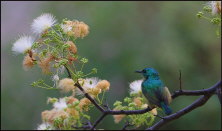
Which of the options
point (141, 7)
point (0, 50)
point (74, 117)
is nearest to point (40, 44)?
point (74, 117)

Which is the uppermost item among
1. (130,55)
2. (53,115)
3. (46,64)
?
(46,64)

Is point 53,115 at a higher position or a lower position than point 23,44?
lower

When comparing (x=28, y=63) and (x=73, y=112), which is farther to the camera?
(x=73, y=112)

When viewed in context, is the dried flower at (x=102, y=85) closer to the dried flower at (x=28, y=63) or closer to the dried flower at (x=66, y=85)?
the dried flower at (x=66, y=85)

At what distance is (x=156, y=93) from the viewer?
0.94 metres

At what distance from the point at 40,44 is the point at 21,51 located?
0.18 feet

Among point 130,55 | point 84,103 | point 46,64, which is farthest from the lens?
point 130,55

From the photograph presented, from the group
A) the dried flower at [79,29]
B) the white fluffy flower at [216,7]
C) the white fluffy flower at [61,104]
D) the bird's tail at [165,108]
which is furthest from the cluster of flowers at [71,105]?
the white fluffy flower at [216,7]

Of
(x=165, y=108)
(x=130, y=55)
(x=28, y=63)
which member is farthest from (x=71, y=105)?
(x=130, y=55)

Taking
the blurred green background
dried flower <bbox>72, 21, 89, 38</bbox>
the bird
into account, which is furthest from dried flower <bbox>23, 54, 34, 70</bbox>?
the blurred green background

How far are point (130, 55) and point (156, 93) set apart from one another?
3928 mm

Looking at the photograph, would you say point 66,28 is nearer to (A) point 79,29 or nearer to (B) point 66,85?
(A) point 79,29

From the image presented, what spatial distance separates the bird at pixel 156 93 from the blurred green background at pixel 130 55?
340 cm

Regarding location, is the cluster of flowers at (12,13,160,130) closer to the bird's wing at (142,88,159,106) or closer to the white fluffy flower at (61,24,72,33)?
the white fluffy flower at (61,24,72,33)
